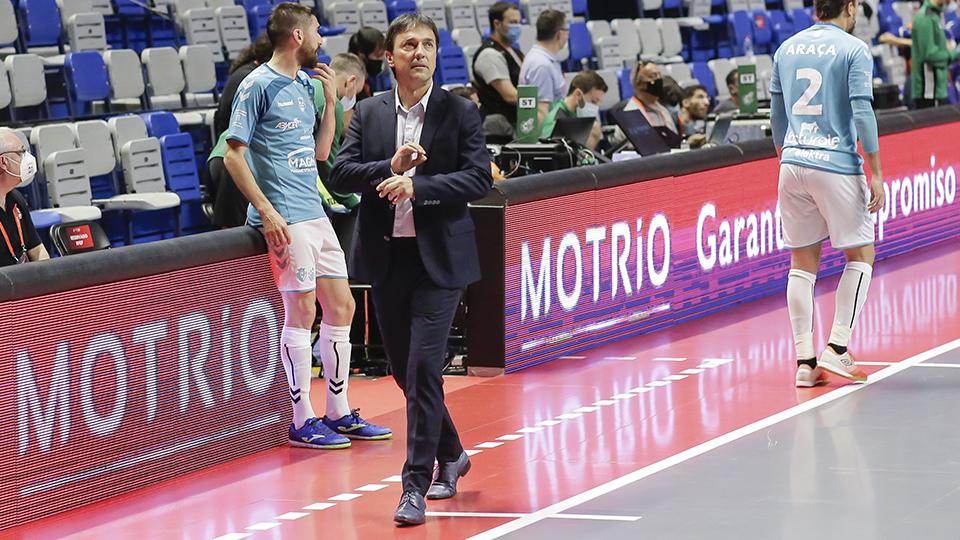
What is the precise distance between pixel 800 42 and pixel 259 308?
2.91 meters

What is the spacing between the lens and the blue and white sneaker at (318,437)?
7.22m

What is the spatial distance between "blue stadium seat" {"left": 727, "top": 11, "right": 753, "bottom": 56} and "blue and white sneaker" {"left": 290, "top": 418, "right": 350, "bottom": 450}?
1401 cm

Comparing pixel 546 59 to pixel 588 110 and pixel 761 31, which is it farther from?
pixel 761 31

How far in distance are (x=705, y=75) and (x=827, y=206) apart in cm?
1026

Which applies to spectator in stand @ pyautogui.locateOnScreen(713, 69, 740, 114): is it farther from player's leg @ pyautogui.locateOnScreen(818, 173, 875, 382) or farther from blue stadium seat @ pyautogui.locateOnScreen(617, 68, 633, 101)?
player's leg @ pyautogui.locateOnScreen(818, 173, 875, 382)

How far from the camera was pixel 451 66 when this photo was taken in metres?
15.4

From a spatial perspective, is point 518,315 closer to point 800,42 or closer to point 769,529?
point 800,42

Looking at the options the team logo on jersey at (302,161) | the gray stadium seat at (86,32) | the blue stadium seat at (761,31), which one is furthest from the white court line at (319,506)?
the blue stadium seat at (761,31)

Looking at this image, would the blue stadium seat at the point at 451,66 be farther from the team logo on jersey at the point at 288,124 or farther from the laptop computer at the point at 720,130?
the team logo on jersey at the point at 288,124

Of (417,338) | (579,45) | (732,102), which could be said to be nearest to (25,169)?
(417,338)

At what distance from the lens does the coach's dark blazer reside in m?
5.89

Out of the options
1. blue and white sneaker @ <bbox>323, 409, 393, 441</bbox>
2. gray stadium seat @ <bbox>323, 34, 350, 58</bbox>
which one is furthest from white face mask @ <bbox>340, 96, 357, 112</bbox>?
gray stadium seat @ <bbox>323, 34, 350, 58</bbox>

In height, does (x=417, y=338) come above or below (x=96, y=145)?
below

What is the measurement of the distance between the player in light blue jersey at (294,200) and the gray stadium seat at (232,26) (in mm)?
7540
